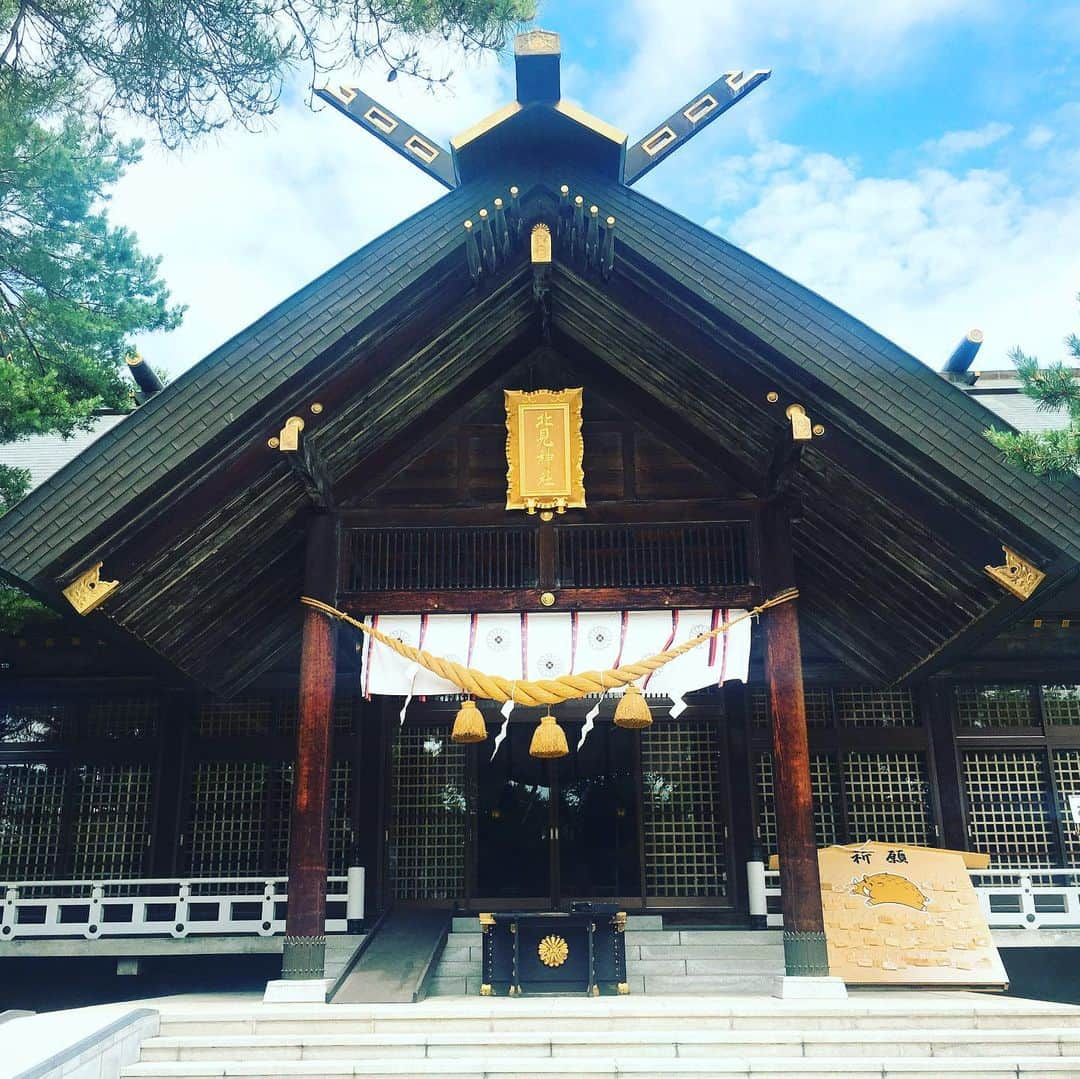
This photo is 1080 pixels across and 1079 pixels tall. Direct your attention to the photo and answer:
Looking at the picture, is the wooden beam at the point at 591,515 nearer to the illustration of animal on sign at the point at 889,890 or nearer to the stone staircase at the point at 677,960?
the illustration of animal on sign at the point at 889,890

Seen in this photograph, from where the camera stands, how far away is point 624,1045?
22.0 feet

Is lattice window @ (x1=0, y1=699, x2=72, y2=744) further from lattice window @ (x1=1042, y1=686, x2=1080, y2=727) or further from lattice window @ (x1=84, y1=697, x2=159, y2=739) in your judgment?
lattice window @ (x1=1042, y1=686, x2=1080, y2=727)

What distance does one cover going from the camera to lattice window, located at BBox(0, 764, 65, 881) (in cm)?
1228

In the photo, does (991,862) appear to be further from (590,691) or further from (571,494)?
(571,494)

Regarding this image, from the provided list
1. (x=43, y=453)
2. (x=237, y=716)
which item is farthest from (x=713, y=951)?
(x=43, y=453)

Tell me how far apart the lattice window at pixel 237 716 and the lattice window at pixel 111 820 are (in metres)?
0.94

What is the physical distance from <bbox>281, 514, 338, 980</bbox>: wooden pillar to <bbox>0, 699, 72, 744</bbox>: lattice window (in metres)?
5.32

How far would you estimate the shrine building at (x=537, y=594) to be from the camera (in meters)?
8.71

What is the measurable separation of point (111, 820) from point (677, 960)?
284 inches

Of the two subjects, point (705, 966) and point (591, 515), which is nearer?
point (591, 515)

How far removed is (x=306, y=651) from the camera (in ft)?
30.7

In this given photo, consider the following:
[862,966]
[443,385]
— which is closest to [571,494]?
[443,385]

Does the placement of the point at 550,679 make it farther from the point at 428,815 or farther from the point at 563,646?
the point at 428,815

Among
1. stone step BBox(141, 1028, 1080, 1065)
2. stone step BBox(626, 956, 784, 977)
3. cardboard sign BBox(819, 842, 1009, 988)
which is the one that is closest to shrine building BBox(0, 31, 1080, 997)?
cardboard sign BBox(819, 842, 1009, 988)
